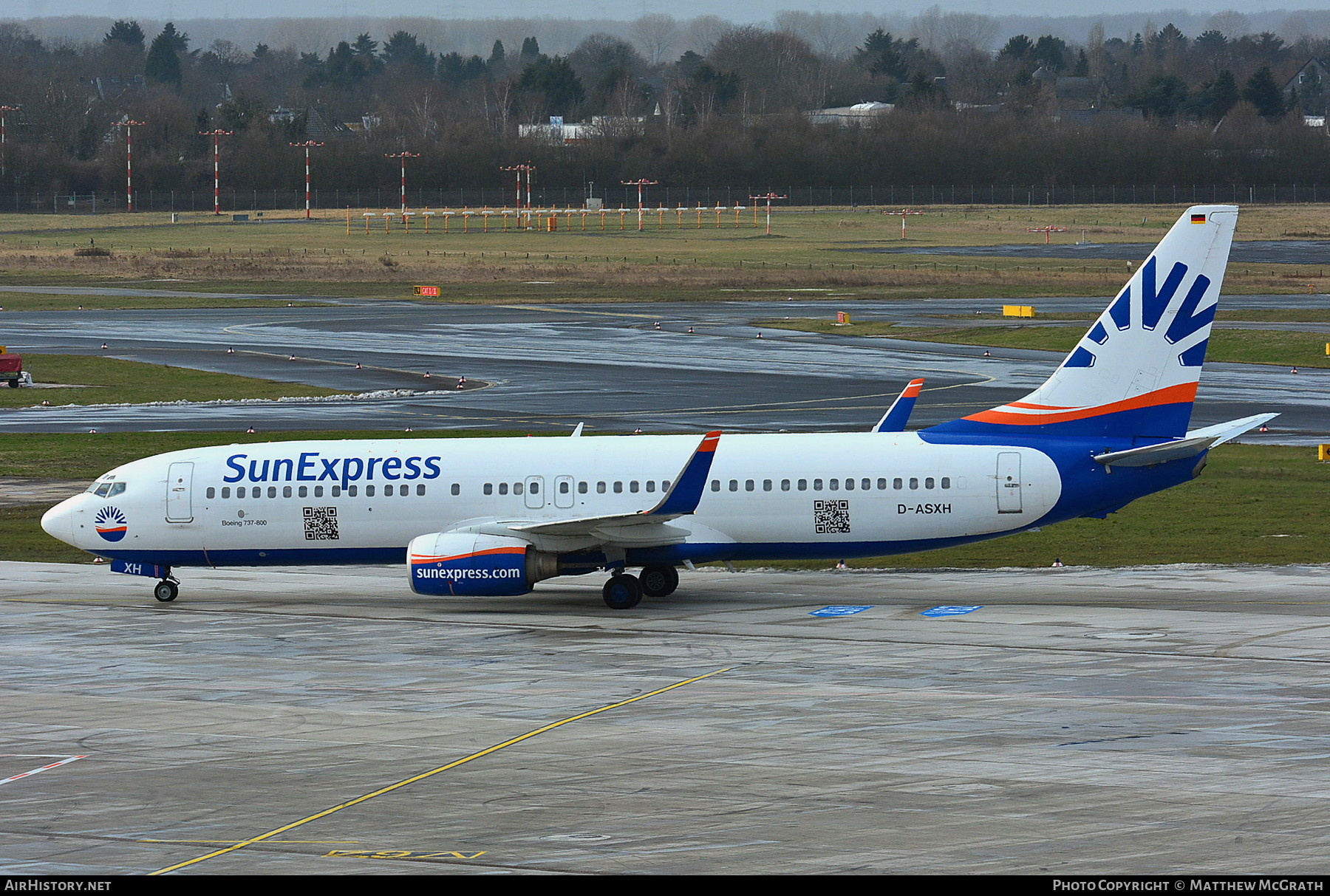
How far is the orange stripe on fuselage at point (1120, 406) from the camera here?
35.7 meters

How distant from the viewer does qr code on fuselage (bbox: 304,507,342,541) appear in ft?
120

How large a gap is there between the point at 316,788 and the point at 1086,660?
1423 cm

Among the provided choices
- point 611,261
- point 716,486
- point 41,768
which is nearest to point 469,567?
point 716,486

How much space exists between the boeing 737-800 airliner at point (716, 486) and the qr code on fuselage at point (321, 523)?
0.13 ft

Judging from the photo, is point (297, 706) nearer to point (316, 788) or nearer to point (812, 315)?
point (316, 788)

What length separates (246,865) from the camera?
706 inches

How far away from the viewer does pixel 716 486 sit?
116 feet

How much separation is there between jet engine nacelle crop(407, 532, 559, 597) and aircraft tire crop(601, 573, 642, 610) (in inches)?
77.3

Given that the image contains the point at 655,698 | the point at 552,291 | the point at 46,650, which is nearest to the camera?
the point at 655,698

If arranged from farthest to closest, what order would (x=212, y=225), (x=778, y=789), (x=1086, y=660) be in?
(x=212, y=225)
(x=1086, y=660)
(x=778, y=789)

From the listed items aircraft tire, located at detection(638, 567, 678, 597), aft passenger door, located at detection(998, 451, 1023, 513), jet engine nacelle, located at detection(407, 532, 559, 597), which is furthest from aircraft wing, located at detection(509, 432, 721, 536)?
aft passenger door, located at detection(998, 451, 1023, 513)

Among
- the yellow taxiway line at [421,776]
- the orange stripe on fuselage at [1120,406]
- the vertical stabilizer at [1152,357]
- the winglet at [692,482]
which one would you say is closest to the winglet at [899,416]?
the vertical stabilizer at [1152,357]

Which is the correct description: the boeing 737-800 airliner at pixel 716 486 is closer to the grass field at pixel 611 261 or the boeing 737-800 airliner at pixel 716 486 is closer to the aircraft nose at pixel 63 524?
the aircraft nose at pixel 63 524
